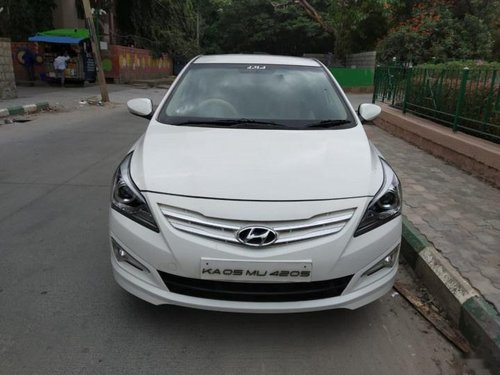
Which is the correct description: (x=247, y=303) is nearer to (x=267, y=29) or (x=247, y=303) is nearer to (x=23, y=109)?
(x=23, y=109)

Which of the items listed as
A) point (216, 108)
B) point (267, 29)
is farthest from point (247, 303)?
point (267, 29)

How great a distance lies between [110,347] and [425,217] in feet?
10.9

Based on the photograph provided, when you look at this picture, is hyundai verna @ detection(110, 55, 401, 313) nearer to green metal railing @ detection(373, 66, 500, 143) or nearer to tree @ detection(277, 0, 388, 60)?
green metal railing @ detection(373, 66, 500, 143)

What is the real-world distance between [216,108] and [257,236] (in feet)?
5.48

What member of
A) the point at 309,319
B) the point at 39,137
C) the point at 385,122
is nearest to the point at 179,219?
the point at 309,319

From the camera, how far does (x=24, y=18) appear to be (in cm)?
2419

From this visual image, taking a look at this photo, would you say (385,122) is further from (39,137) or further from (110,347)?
(110,347)

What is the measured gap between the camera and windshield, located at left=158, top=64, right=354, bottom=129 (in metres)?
3.86

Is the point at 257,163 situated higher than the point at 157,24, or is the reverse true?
the point at 157,24

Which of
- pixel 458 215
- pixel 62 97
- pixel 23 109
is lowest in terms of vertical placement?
pixel 62 97

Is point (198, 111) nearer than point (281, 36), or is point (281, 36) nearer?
point (198, 111)

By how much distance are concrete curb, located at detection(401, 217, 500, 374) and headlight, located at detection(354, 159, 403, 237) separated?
2.69ft

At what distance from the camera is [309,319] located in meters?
3.18

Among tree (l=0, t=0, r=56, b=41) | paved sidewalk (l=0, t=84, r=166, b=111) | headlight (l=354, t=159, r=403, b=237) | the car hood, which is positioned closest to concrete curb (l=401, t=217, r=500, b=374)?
headlight (l=354, t=159, r=403, b=237)
